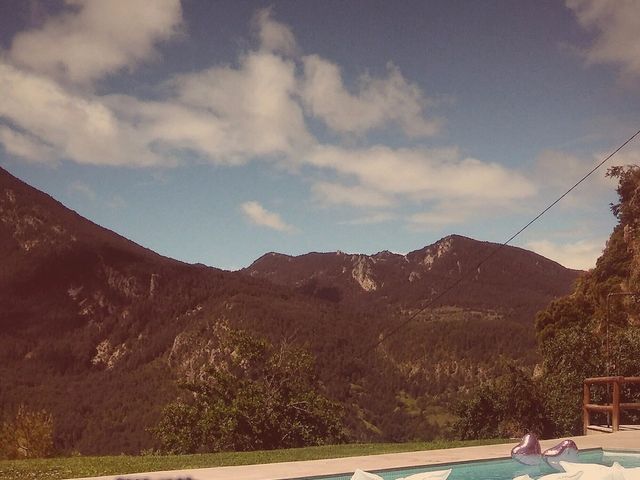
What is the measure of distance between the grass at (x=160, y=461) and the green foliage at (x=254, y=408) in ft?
40.9

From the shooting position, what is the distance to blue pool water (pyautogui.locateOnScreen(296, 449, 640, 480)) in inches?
427

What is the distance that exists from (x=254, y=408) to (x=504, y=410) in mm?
11150

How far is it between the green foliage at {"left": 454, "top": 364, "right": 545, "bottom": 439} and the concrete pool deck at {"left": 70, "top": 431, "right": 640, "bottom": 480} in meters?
14.0

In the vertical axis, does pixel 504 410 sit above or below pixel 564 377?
below

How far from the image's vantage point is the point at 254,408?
27000 mm

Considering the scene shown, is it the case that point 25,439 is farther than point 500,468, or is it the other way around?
point 25,439

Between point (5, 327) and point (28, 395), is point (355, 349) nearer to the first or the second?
point (28, 395)

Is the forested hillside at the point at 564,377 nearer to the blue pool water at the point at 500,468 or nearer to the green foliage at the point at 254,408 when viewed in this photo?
the blue pool water at the point at 500,468

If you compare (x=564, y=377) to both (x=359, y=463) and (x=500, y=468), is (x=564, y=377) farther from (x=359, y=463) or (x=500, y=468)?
(x=359, y=463)

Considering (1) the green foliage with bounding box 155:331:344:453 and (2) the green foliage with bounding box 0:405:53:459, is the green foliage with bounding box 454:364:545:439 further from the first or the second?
(2) the green foliage with bounding box 0:405:53:459

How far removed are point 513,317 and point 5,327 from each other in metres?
149

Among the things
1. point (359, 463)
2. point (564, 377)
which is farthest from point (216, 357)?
point (359, 463)

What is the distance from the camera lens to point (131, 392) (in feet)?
478

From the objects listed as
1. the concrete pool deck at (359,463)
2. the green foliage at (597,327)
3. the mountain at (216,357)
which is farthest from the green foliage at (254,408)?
the mountain at (216,357)
